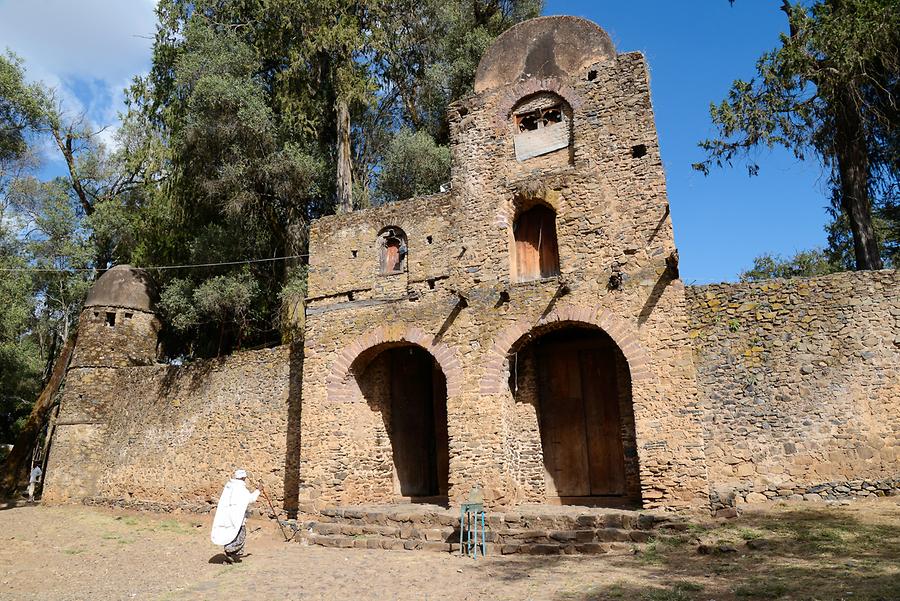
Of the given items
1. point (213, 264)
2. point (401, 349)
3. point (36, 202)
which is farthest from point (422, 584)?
point (36, 202)

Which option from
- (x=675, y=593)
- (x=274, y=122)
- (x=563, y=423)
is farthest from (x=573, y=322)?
(x=274, y=122)

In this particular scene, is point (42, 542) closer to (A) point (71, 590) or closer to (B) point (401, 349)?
(A) point (71, 590)

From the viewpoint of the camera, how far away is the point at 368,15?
62.8ft

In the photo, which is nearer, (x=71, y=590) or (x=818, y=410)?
(x=71, y=590)

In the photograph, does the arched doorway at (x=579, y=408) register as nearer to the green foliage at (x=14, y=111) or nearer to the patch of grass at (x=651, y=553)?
the patch of grass at (x=651, y=553)

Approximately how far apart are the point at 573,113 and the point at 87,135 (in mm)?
20810

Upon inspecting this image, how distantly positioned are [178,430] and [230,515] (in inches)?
285

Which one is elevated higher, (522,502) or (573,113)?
(573,113)

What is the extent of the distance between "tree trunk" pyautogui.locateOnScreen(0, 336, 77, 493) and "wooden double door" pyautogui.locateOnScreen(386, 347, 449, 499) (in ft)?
37.3

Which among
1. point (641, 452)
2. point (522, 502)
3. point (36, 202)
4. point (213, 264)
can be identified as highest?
point (36, 202)

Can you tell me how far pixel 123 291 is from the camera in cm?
1777

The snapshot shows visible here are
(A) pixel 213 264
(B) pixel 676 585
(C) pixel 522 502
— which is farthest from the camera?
(A) pixel 213 264

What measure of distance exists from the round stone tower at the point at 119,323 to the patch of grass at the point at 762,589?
16.4m

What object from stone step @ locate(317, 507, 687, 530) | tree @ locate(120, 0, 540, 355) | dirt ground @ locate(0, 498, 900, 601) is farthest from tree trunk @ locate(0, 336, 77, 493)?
stone step @ locate(317, 507, 687, 530)
